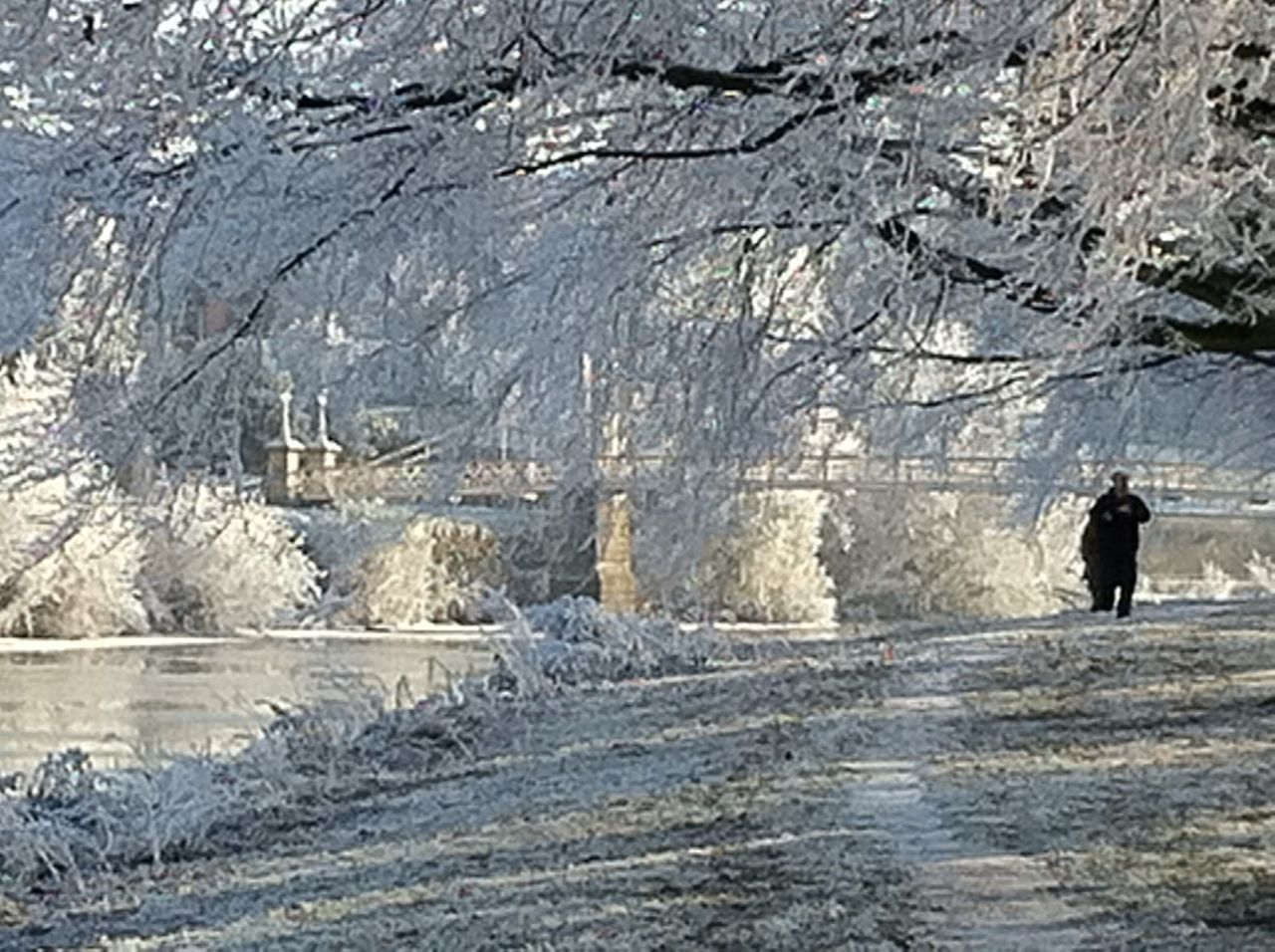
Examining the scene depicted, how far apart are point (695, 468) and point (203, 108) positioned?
2893 millimetres

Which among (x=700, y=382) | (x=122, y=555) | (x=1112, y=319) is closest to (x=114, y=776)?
(x=700, y=382)

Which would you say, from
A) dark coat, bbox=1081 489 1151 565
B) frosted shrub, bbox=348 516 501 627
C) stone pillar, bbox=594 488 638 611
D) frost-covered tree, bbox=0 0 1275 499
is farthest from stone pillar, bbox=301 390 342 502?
frost-covered tree, bbox=0 0 1275 499

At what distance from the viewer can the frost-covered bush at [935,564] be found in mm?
33531

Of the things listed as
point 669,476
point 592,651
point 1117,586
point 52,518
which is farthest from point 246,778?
point 1117,586

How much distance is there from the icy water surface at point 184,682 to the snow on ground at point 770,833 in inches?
126

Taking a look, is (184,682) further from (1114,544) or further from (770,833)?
(770,833)

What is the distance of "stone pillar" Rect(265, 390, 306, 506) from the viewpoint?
695 inches

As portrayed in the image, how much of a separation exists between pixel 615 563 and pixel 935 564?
13.0 meters

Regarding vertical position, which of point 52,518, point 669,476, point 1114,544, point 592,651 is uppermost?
point 669,476

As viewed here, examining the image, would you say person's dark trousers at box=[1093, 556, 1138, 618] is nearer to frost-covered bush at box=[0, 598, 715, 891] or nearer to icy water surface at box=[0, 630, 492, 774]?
frost-covered bush at box=[0, 598, 715, 891]

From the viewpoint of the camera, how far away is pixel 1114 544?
17922 mm

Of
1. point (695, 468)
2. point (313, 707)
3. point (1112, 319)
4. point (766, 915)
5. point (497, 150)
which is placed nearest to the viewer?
point (1112, 319)

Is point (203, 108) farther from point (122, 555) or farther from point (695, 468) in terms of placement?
point (122, 555)

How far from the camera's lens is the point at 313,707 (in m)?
14.8
